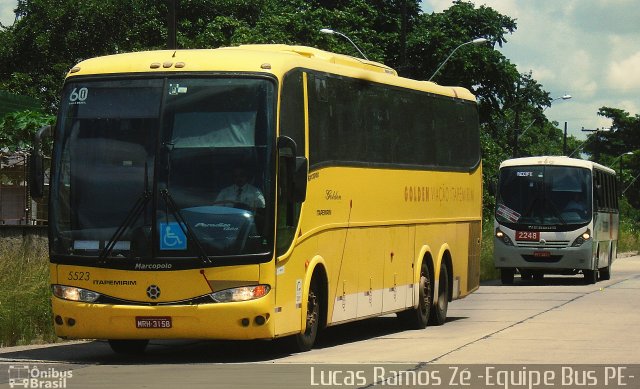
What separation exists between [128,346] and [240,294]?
2119mm

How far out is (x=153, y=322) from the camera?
50.0 ft

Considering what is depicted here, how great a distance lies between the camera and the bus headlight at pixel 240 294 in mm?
15203

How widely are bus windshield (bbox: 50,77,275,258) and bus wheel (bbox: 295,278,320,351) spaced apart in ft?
5.57

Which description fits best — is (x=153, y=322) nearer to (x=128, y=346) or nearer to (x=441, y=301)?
(x=128, y=346)

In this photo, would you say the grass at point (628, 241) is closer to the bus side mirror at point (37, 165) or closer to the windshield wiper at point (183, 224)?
the bus side mirror at point (37, 165)

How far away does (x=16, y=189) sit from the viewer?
93.8ft

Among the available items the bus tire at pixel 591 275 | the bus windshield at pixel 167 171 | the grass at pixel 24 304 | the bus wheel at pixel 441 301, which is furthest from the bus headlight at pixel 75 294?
the bus tire at pixel 591 275

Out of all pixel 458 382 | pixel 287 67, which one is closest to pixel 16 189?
pixel 287 67

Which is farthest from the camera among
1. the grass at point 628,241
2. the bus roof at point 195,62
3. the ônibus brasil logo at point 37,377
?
the grass at point 628,241

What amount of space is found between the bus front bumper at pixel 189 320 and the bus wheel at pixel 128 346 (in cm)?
122

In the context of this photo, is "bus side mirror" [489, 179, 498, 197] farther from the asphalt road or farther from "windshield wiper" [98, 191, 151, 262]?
"windshield wiper" [98, 191, 151, 262]

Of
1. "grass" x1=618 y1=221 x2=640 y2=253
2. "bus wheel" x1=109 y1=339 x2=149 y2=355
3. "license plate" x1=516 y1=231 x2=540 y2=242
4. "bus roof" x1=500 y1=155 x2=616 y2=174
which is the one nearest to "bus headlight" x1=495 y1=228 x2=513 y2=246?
"license plate" x1=516 y1=231 x2=540 y2=242

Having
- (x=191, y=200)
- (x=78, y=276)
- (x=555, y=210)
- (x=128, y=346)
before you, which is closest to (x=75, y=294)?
(x=78, y=276)

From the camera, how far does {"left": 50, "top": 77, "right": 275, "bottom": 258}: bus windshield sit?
1529 cm
